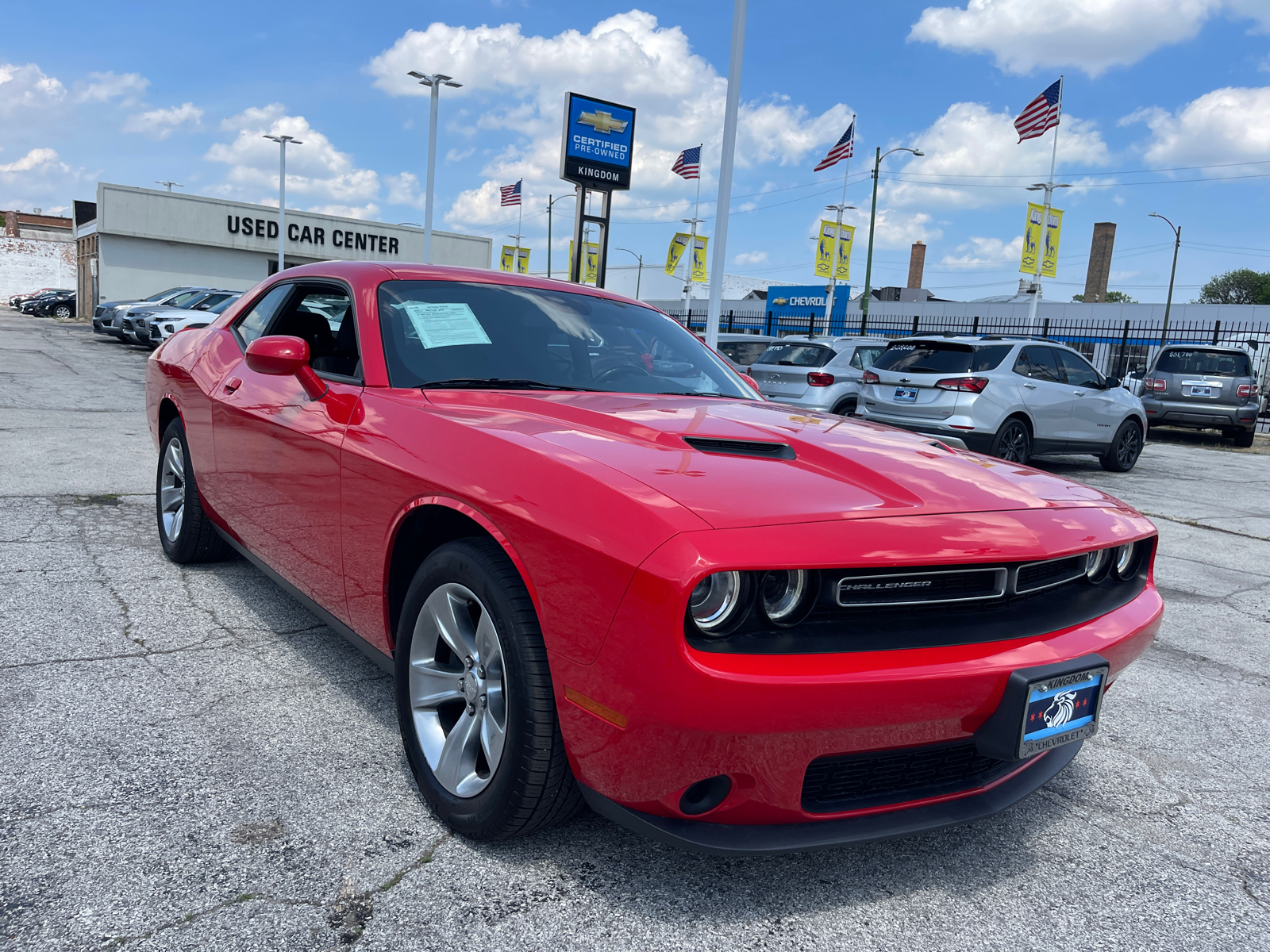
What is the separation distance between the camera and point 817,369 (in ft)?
39.0

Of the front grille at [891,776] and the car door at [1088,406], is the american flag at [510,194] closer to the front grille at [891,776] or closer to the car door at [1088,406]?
the car door at [1088,406]

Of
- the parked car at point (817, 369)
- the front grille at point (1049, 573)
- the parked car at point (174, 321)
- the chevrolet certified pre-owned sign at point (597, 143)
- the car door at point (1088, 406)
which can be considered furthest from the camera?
the parked car at point (174, 321)

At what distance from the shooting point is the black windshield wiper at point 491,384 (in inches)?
112

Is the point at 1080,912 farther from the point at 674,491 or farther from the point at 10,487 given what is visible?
the point at 10,487

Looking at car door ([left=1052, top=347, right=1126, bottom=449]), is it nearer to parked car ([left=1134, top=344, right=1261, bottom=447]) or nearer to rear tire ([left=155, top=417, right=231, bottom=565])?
parked car ([left=1134, top=344, right=1261, bottom=447])

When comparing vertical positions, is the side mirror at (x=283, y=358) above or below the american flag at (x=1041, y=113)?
below

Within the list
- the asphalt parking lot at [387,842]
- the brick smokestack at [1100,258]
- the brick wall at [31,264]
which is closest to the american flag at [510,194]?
the asphalt parking lot at [387,842]

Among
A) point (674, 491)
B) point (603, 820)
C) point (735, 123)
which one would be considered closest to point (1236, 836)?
point (603, 820)

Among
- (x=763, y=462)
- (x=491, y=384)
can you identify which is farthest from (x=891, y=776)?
(x=491, y=384)

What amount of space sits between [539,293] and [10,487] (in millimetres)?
4572

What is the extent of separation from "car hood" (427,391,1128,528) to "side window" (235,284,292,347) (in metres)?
1.61

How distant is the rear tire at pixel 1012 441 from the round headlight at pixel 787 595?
27.5ft

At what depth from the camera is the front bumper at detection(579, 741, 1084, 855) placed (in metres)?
1.84

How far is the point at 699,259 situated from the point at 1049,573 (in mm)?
33559
